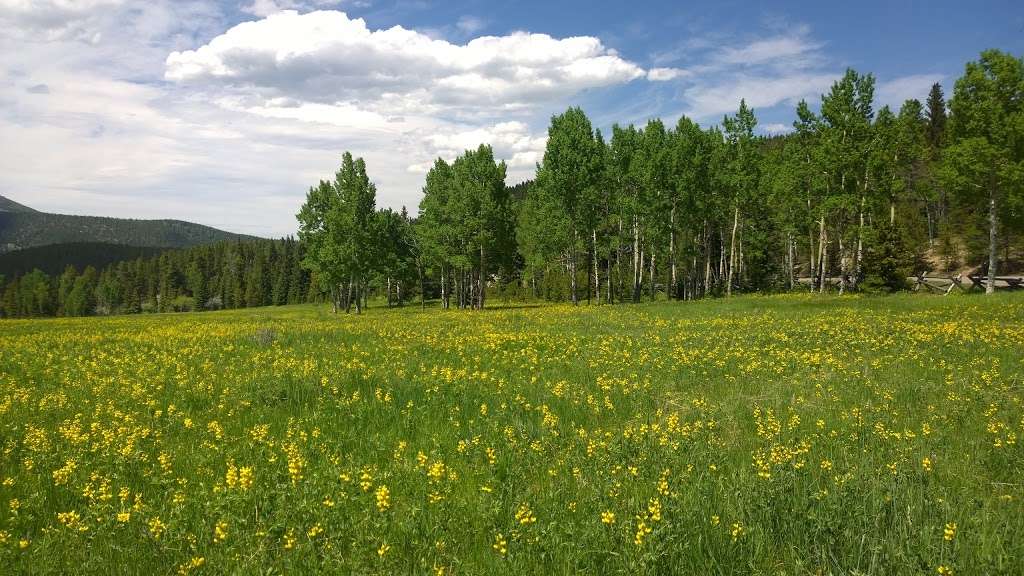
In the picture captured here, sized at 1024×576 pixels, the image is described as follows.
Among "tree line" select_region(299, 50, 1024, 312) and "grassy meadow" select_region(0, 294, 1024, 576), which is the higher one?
"tree line" select_region(299, 50, 1024, 312)

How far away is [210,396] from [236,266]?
175 metres

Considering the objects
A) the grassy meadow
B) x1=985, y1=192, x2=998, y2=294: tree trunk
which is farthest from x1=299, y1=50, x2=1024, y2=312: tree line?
the grassy meadow

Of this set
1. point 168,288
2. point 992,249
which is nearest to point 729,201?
point 992,249

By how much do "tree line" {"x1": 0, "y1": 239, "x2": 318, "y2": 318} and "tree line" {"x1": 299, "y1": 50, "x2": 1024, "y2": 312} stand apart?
245ft

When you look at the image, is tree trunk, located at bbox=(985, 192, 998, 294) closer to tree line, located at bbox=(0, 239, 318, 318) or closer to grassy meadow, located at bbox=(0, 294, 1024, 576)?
grassy meadow, located at bbox=(0, 294, 1024, 576)

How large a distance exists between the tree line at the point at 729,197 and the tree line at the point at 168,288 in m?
74.7

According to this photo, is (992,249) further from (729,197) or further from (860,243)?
(729,197)

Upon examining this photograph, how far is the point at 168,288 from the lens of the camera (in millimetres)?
153000

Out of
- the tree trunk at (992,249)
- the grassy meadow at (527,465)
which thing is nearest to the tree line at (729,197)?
the tree trunk at (992,249)

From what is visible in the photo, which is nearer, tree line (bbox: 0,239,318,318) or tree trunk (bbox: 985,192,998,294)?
tree trunk (bbox: 985,192,998,294)

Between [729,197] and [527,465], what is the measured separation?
45.9m

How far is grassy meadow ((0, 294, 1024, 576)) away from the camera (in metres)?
4.27

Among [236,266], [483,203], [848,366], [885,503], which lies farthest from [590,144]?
[236,266]

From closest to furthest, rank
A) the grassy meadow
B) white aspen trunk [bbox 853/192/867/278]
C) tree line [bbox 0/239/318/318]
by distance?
the grassy meadow → white aspen trunk [bbox 853/192/867/278] → tree line [bbox 0/239/318/318]
